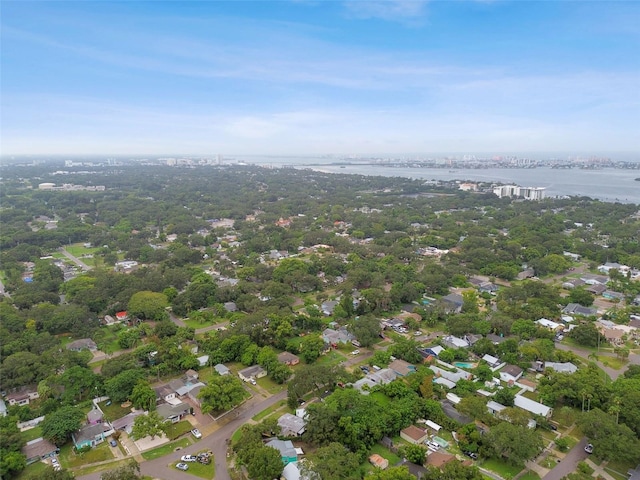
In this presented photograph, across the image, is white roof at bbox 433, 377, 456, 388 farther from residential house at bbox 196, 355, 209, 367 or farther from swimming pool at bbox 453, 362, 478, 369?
residential house at bbox 196, 355, 209, 367

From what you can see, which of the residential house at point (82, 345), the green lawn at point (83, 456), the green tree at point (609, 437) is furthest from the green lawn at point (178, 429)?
the green tree at point (609, 437)

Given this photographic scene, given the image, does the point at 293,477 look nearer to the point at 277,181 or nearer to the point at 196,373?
the point at 196,373

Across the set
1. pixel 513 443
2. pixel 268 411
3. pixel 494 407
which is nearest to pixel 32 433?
pixel 268 411

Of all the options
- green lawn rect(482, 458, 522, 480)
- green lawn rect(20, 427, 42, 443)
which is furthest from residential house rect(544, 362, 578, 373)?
green lawn rect(20, 427, 42, 443)

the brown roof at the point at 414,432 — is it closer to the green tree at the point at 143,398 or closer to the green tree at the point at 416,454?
the green tree at the point at 416,454

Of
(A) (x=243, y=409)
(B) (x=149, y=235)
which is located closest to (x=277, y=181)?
(B) (x=149, y=235)

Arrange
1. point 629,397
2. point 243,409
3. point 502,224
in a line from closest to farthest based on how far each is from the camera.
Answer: point 629,397 → point 243,409 → point 502,224

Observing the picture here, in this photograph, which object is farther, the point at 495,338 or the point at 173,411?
the point at 495,338

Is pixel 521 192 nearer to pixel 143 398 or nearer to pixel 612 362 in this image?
pixel 612 362
